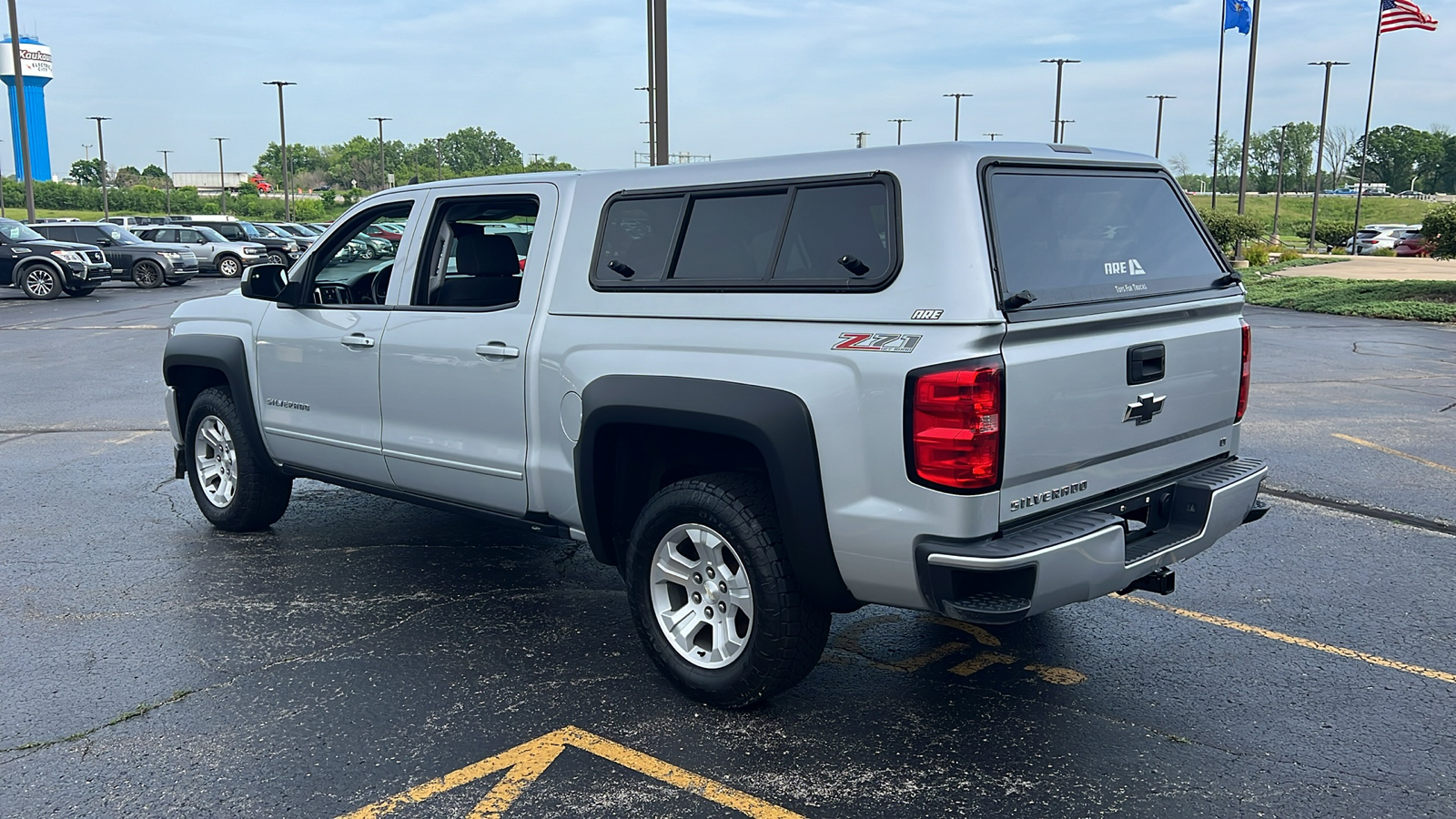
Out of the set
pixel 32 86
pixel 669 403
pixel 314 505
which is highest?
pixel 32 86

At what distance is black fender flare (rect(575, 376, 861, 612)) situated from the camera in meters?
3.67

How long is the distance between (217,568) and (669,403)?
3119 millimetres

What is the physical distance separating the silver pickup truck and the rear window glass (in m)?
0.01

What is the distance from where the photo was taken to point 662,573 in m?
4.22

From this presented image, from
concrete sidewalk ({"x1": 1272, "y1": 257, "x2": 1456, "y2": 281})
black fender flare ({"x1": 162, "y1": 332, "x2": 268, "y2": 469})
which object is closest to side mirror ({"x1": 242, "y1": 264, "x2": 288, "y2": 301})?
black fender flare ({"x1": 162, "y1": 332, "x2": 268, "y2": 469})

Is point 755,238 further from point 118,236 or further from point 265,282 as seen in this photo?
point 118,236

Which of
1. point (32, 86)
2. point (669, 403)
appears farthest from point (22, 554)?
point (32, 86)

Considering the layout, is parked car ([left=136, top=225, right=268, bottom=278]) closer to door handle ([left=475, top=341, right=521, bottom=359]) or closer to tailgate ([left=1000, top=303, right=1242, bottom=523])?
door handle ([left=475, top=341, right=521, bottom=359])

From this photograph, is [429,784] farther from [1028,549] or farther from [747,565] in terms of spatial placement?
[1028,549]

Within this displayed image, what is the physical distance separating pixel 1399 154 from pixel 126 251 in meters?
135

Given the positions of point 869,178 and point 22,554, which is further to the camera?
point 22,554

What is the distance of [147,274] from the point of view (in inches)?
1158

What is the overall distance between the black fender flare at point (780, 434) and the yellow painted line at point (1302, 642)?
2.06 metres

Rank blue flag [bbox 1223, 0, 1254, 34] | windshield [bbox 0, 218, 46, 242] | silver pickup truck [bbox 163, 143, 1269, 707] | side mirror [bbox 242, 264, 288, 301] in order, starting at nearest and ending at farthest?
silver pickup truck [bbox 163, 143, 1269, 707]
side mirror [bbox 242, 264, 288, 301]
windshield [bbox 0, 218, 46, 242]
blue flag [bbox 1223, 0, 1254, 34]
